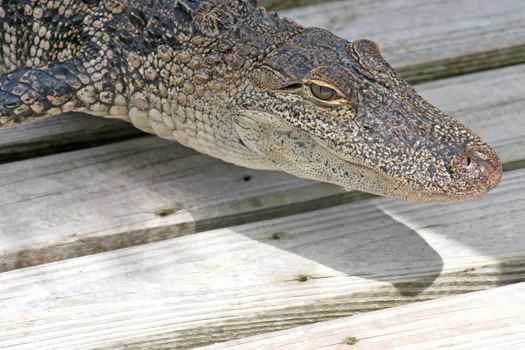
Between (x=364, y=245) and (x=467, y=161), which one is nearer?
(x=467, y=161)

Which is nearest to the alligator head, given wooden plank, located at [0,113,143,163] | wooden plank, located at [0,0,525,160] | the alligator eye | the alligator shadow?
the alligator eye

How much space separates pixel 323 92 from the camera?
2.87 meters

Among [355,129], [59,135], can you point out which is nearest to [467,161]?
[355,129]

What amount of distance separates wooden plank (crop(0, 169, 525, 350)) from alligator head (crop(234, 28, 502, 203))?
0.77 ft

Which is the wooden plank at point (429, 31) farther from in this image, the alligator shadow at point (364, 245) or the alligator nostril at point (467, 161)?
the alligator nostril at point (467, 161)

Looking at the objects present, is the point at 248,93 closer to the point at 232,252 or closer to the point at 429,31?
the point at 232,252

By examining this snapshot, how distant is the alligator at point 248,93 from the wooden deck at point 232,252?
180mm

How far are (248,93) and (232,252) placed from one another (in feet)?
1.79

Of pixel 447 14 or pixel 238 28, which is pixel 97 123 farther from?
pixel 447 14

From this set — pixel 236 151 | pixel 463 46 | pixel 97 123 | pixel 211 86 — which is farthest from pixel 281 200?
pixel 463 46

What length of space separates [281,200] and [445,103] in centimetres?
92

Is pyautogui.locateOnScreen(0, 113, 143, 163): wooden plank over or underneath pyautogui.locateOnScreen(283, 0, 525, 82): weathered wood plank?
underneath

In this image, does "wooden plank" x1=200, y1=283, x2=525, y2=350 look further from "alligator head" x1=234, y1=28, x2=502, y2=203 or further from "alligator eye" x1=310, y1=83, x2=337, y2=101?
"alligator eye" x1=310, y1=83, x2=337, y2=101

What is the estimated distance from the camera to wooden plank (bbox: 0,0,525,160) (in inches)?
152
